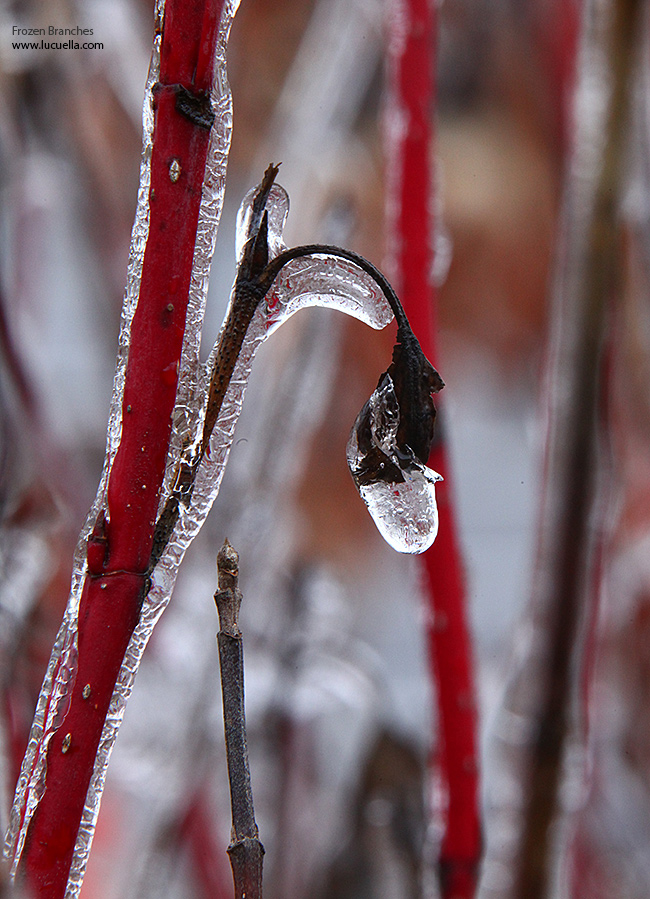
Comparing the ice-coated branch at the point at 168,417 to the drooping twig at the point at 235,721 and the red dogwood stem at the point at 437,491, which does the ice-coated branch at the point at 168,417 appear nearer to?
the drooping twig at the point at 235,721

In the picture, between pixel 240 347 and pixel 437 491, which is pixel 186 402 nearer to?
pixel 240 347

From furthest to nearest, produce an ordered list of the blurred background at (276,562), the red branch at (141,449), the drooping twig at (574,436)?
the blurred background at (276,562) < the drooping twig at (574,436) < the red branch at (141,449)

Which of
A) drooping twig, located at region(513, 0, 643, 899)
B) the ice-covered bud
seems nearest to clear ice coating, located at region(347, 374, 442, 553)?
the ice-covered bud

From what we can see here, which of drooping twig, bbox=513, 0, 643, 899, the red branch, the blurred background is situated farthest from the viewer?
the blurred background

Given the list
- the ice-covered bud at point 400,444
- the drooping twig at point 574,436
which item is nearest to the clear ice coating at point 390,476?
the ice-covered bud at point 400,444

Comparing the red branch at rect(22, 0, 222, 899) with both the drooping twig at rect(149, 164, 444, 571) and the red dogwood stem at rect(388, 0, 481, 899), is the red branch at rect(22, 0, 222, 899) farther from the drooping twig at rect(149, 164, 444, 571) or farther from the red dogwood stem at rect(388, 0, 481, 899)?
the red dogwood stem at rect(388, 0, 481, 899)

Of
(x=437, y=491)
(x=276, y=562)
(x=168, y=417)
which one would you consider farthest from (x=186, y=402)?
(x=276, y=562)
